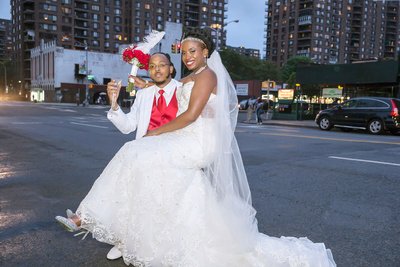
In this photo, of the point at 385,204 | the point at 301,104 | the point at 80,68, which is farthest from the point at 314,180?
the point at 80,68

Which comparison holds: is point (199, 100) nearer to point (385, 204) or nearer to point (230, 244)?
point (230, 244)

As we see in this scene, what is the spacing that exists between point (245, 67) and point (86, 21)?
5067 cm

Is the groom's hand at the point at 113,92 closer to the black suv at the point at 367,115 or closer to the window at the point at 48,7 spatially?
the black suv at the point at 367,115

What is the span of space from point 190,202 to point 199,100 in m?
0.81

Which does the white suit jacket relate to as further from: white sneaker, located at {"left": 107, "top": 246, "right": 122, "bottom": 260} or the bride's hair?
white sneaker, located at {"left": 107, "top": 246, "right": 122, "bottom": 260}

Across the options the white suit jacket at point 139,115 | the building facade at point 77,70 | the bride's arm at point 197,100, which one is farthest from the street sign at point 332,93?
the building facade at point 77,70

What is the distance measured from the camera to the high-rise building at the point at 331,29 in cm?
14500

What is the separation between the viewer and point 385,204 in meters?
5.23

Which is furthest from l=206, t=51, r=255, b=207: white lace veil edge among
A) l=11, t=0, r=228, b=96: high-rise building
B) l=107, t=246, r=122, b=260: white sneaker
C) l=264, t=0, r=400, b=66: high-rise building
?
l=264, t=0, r=400, b=66: high-rise building

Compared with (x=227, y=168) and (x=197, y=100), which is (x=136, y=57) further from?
(x=227, y=168)

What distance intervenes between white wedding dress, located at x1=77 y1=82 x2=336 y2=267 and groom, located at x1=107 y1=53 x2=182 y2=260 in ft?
1.52

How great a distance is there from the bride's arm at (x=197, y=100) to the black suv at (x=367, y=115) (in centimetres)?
1664

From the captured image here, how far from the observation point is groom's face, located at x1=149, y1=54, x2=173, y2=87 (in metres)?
3.70

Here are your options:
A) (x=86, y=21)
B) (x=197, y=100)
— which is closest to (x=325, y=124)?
(x=197, y=100)
